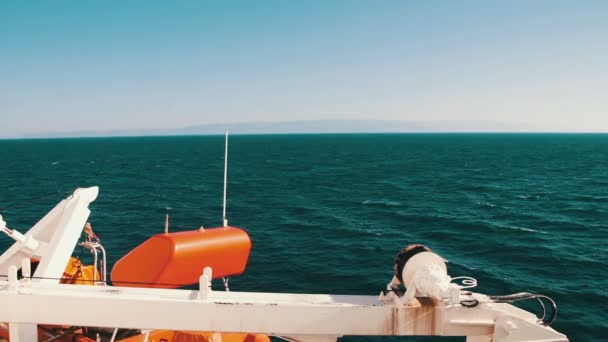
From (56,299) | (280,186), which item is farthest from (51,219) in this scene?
(280,186)

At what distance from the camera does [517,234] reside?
33.1 metres

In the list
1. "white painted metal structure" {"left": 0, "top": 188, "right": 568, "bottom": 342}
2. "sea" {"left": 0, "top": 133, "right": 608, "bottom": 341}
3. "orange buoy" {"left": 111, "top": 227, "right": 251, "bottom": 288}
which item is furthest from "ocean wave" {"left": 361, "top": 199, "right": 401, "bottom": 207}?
"white painted metal structure" {"left": 0, "top": 188, "right": 568, "bottom": 342}

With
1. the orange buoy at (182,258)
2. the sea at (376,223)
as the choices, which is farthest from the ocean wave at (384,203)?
the orange buoy at (182,258)

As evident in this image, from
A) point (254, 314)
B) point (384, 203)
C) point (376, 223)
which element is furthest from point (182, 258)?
point (384, 203)

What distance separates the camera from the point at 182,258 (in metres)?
6.46

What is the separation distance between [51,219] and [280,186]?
54.7 meters

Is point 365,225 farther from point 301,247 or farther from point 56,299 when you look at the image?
point 56,299

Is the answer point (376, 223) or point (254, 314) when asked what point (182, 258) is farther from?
point (376, 223)

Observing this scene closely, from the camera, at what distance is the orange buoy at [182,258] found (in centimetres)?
648

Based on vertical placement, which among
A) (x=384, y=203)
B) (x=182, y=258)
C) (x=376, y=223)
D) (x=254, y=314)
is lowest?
(x=376, y=223)

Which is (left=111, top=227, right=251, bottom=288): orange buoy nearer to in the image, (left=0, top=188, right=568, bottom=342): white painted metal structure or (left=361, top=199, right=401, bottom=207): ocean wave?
(left=0, top=188, right=568, bottom=342): white painted metal structure

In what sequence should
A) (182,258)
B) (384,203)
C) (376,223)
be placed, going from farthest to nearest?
(384,203), (376,223), (182,258)

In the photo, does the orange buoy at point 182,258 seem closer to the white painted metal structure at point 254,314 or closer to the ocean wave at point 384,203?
the white painted metal structure at point 254,314

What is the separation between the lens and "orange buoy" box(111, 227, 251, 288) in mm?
6477
